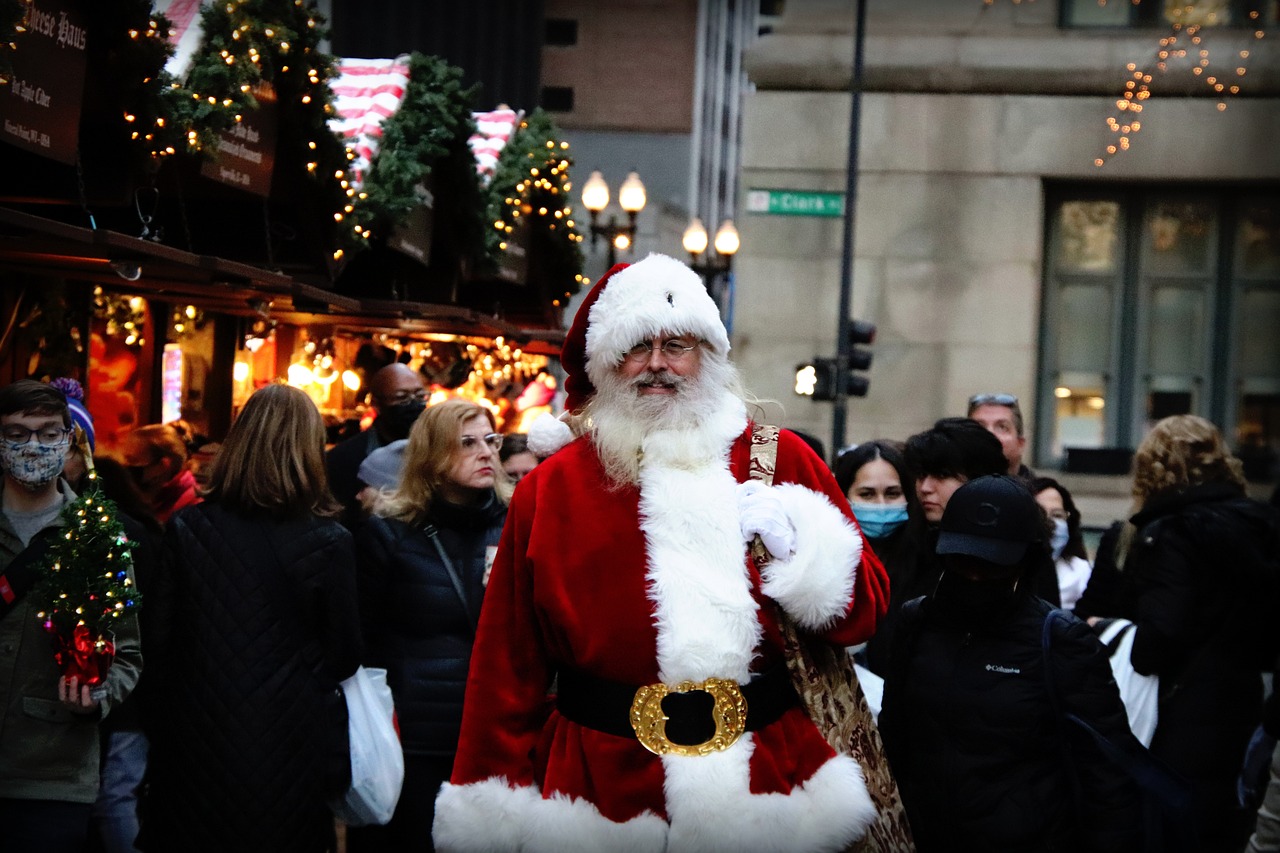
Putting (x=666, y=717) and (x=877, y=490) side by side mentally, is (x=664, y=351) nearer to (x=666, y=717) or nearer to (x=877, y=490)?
(x=666, y=717)

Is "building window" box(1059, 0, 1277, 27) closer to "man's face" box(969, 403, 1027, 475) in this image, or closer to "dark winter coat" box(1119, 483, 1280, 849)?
"man's face" box(969, 403, 1027, 475)

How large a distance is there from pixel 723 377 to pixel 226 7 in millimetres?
4754

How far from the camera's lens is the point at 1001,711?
4.15 meters

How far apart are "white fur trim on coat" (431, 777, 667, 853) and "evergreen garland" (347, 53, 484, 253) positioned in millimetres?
6838

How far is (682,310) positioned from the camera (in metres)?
4.08

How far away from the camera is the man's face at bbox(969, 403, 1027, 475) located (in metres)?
7.10

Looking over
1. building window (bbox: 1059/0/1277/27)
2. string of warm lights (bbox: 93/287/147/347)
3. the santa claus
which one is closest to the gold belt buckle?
the santa claus

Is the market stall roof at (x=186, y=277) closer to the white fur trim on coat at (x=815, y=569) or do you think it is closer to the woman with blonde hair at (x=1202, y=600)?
the white fur trim on coat at (x=815, y=569)

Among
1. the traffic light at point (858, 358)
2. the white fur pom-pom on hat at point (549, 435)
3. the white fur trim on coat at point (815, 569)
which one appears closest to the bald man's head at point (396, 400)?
the white fur pom-pom on hat at point (549, 435)

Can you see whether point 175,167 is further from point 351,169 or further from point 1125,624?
point 1125,624

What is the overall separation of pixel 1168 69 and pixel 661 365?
13.4 m

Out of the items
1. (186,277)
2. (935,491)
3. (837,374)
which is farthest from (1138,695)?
(837,374)

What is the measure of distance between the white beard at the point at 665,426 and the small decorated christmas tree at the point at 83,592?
6.07 ft

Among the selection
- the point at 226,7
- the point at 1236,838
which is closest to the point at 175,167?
the point at 226,7
